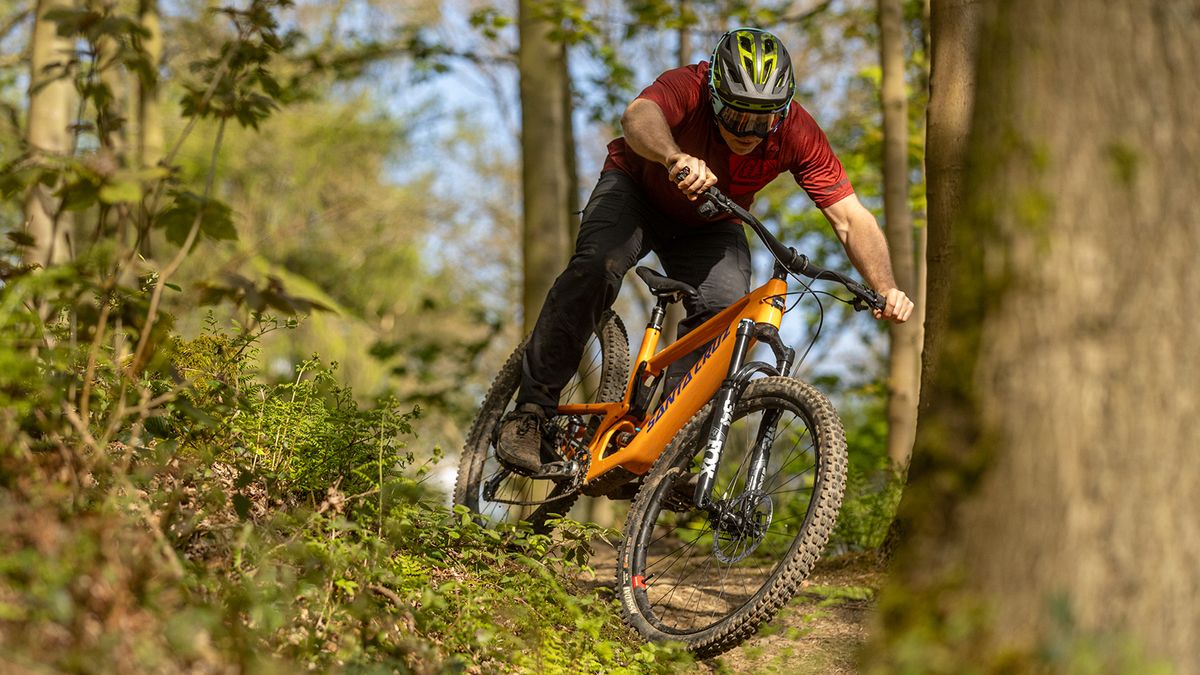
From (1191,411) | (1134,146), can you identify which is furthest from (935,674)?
(1134,146)

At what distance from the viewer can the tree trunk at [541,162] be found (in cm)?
952

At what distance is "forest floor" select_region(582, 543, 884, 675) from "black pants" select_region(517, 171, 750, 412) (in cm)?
102

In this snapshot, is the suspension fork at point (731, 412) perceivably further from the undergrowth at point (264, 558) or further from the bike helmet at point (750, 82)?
the bike helmet at point (750, 82)

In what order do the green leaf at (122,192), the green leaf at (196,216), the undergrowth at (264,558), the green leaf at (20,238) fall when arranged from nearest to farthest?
the undergrowth at (264,558)
the green leaf at (122,192)
the green leaf at (196,216)
the green leaf at (20,238)

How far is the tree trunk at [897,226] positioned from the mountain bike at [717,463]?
3.36 metres

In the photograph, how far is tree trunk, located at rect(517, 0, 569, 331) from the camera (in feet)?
31.2

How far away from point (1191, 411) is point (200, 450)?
2.94 metres

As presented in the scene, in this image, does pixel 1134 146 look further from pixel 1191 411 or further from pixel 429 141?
pixel 429 141

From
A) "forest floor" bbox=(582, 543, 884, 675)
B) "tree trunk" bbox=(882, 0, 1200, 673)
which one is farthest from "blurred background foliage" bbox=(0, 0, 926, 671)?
"tree trunk" bbox=(882, 0, 1200, 673)

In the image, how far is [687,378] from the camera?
15.4 feet

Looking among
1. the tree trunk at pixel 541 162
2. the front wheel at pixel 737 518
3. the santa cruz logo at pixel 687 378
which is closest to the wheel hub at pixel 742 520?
the front wheel at pixel 737 518

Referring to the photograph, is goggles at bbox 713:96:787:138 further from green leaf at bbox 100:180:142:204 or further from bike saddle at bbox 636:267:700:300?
green leaf at bbox 100:180:142:204

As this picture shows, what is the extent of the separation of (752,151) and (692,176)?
618 mm

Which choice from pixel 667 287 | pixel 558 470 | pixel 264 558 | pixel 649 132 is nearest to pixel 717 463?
pixel 667 287
